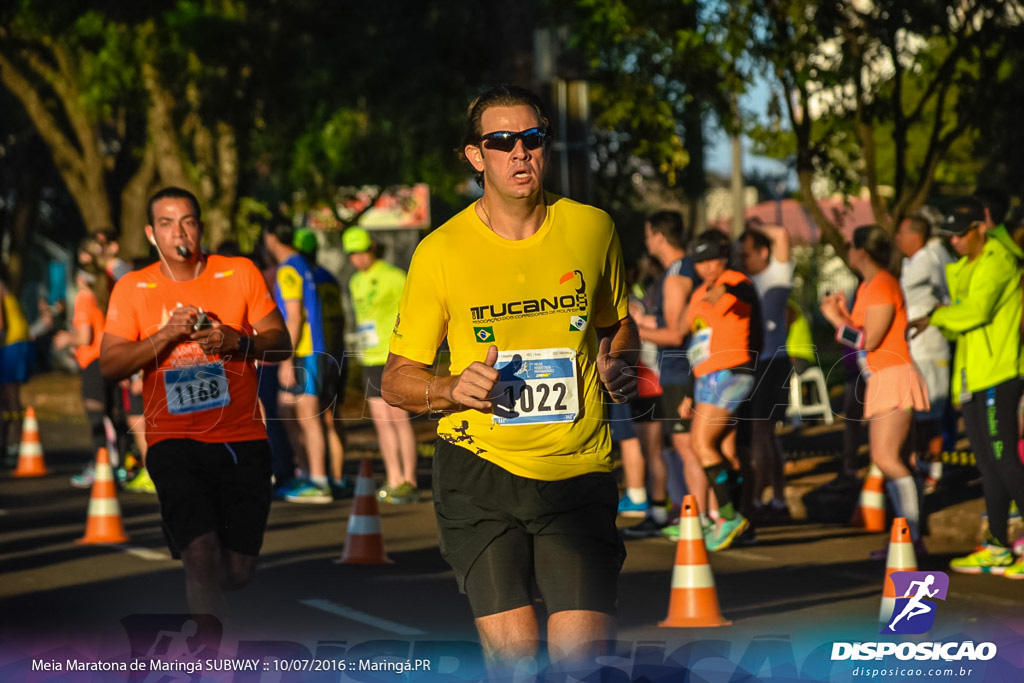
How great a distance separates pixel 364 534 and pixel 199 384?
11.7ft

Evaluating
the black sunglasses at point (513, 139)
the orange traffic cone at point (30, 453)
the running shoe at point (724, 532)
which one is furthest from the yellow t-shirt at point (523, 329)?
the orange traffic cone at point (30, 453)

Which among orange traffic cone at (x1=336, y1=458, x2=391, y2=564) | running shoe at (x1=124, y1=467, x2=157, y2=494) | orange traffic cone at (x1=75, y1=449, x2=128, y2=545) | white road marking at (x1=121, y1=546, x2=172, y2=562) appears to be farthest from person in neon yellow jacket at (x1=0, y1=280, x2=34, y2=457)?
orange traffic cone at (x1=336, y1=458, x2=391, y2=564)

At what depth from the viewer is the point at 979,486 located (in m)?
12.1

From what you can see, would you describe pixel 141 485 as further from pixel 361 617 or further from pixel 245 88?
pixel 245 88

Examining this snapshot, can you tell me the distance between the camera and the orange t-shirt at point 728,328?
9.77m

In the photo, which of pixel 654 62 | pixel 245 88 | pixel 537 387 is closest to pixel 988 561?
pixel 537 387

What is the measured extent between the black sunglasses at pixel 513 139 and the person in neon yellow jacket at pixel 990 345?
16.2ft

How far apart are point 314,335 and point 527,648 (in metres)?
8.45

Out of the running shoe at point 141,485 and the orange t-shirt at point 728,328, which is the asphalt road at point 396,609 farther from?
the running shoe at point 141,485

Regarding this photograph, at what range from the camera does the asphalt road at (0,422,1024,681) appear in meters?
6.02

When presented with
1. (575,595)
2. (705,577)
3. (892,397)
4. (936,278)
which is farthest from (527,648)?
(936,278)

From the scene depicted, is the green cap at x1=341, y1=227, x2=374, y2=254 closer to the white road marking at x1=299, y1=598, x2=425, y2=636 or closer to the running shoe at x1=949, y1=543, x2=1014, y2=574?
the white road marking at x1=299, y1=598, x2=425, y2=636

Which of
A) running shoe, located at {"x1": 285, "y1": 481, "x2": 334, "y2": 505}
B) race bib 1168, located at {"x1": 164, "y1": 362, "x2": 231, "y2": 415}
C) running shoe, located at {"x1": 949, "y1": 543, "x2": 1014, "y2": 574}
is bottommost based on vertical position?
running shoe, located at {"x1": 949, "y1": 543, "x2": 1014, "y2": 574}

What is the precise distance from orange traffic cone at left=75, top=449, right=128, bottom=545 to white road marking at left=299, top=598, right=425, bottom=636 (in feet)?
8.63
